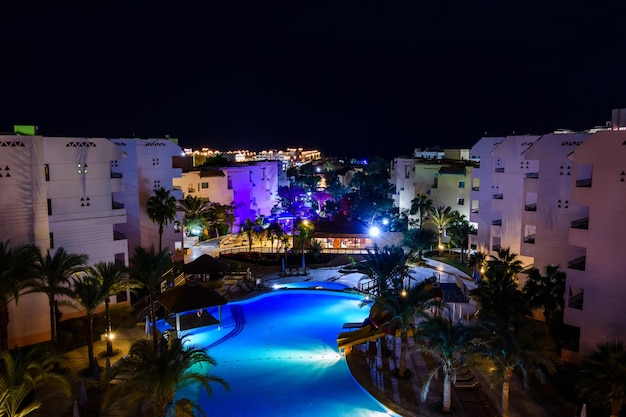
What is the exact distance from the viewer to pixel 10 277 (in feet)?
54.5

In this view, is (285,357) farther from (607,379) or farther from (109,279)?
(607,379)

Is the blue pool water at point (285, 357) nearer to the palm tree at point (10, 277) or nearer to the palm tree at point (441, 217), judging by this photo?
the palm tree at point (10, 277)

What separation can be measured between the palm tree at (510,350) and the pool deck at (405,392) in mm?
1514

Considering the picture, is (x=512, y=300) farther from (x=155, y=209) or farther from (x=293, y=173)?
(x=293, y=173)

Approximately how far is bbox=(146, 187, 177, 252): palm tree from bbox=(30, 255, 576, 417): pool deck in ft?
37.4

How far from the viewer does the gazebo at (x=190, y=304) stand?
74.0 feet

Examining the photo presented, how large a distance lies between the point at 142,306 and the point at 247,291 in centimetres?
698

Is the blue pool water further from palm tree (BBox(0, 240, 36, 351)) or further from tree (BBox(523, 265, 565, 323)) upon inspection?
tree (BBox(523, 265, 565, 323))

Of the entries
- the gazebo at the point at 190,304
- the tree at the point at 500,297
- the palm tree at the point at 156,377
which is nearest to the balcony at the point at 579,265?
the tree at the point at 500,297

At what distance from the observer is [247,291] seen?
3017cm

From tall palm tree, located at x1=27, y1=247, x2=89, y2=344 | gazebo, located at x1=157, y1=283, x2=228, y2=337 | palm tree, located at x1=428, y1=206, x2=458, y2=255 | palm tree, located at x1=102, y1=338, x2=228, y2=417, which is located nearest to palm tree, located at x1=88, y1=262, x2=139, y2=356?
tall palm tree, located at x1=27, y1=247, x2=89, y2=344

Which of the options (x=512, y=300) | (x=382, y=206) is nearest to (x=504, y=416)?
(x=512, y=300)

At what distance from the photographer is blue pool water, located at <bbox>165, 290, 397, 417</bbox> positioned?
16328 mm

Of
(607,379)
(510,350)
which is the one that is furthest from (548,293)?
(510,350)
